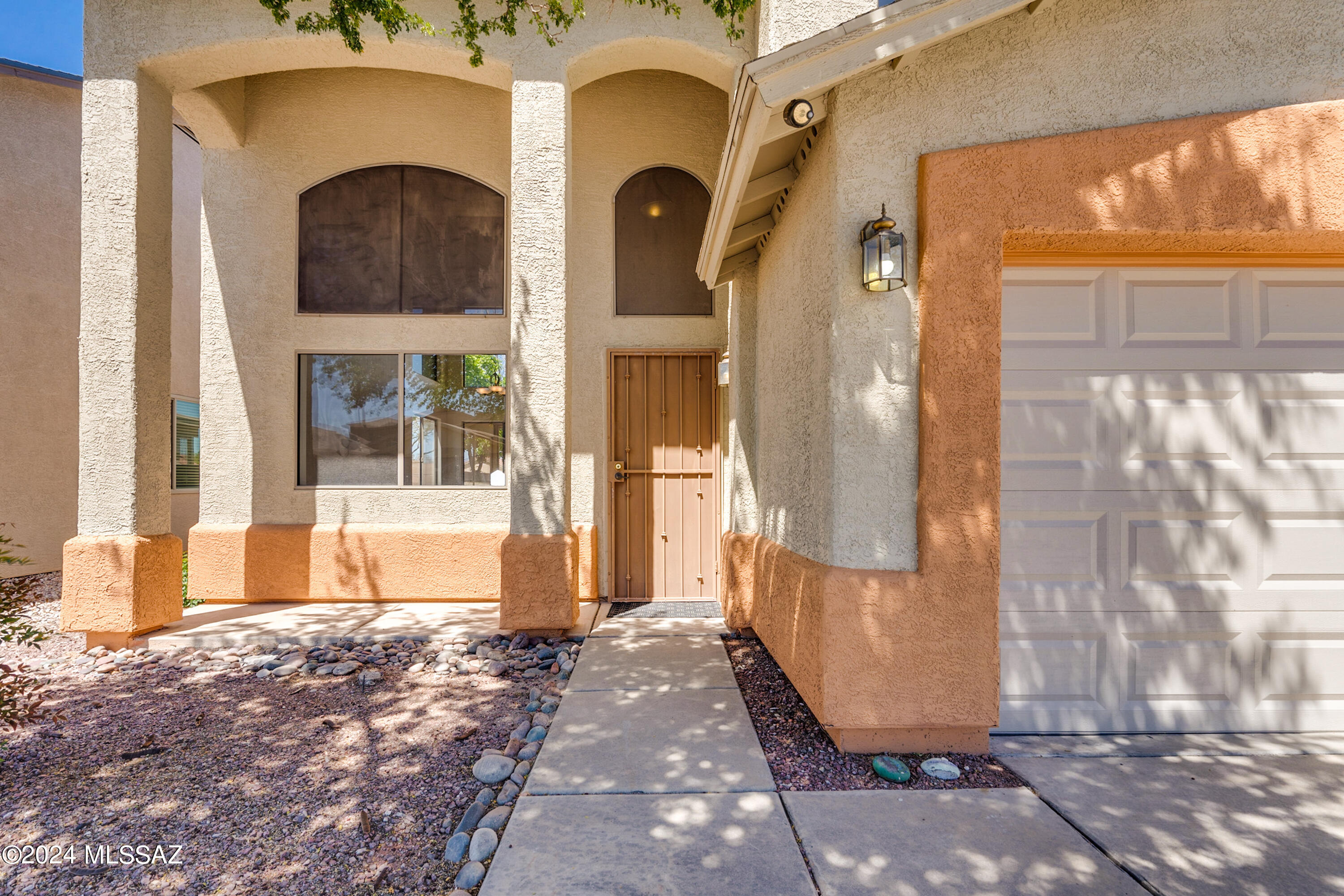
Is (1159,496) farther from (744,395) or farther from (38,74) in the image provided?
(38,74)

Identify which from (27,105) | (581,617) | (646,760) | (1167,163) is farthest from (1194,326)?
(27,105)

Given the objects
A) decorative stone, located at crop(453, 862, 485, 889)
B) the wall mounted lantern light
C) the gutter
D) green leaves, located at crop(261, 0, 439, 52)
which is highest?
green leaves, located at crop(261, 0, 439, 52)

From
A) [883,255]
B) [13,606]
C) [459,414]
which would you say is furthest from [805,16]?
[13,606]

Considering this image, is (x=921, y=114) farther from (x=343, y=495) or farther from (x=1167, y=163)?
(x=343, y=495)

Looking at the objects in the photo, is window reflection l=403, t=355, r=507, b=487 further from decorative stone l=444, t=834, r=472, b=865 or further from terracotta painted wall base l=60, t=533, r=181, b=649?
decorative stone l=444, t=834, r=472, b=865

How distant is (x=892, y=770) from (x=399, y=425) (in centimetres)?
590

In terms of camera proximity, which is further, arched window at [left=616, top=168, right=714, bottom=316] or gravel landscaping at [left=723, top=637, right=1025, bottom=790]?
arched window at [left=616, top=168, right=714, bottom=316]

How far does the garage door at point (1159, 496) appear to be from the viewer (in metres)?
3.17

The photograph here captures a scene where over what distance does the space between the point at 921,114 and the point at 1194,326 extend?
6.32 ft

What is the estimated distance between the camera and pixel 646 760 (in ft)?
9.80

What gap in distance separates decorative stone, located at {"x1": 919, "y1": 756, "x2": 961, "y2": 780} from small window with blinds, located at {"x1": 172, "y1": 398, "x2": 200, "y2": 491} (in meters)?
10.8

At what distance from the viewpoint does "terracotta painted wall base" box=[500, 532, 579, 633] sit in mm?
5055

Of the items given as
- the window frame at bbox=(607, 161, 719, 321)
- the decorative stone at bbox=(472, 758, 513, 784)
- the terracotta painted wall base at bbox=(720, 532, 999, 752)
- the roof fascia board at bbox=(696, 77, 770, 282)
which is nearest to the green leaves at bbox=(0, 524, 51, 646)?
the decorative stone at bbox=(472, 758, 513, 784)

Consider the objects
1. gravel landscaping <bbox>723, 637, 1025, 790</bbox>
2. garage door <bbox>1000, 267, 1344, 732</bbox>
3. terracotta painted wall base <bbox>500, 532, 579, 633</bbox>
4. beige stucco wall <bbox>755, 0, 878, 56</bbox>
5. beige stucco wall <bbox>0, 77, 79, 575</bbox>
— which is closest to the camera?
gravel landscaping <bbox>723, 637, 1025, 790</bbox>
